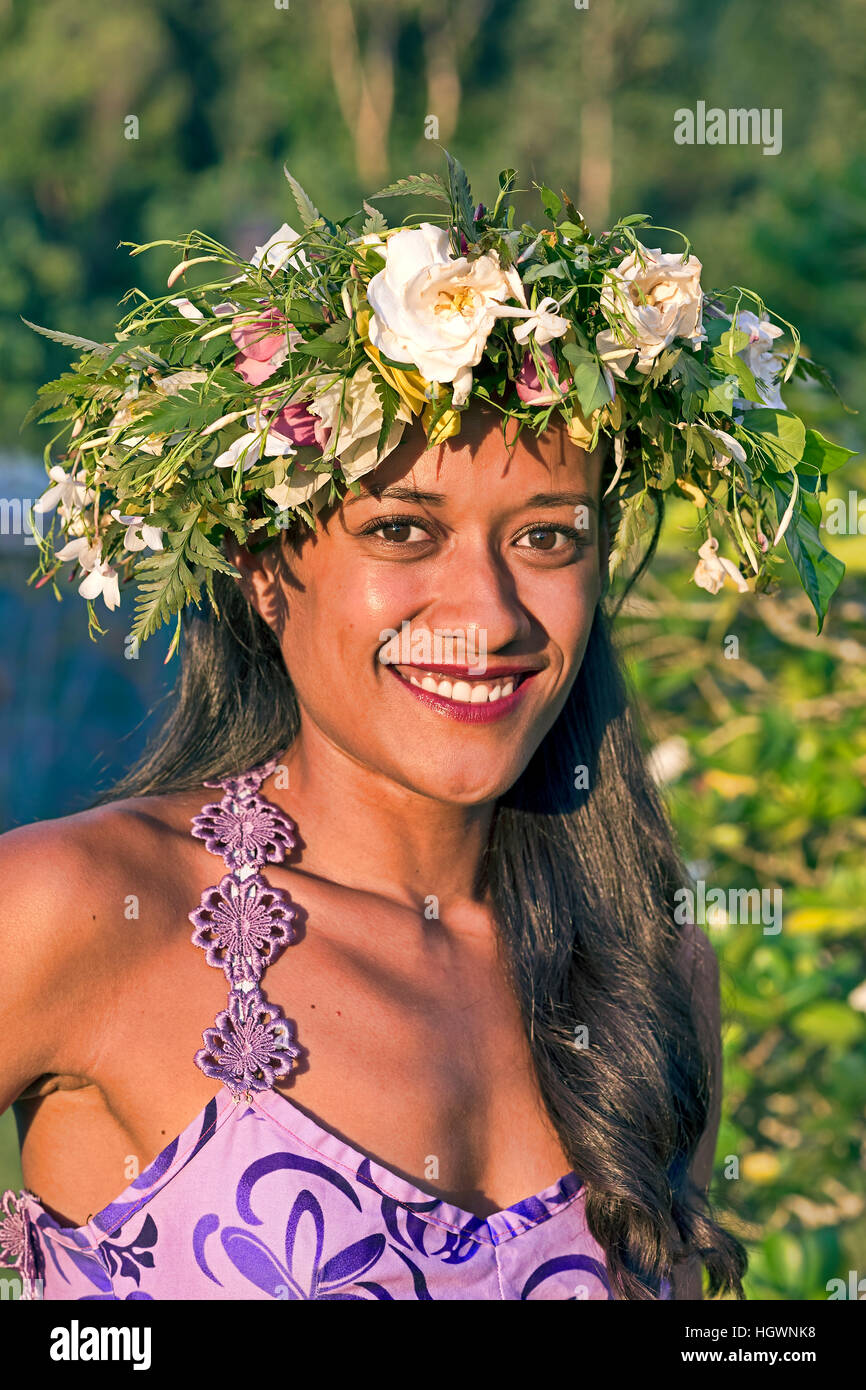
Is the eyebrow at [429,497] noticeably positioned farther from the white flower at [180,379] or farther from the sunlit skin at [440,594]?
the white flower at [180,379]

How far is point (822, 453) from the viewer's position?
83.9 inches

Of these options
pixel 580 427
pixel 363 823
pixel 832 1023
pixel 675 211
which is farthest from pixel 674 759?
pixel 675 211

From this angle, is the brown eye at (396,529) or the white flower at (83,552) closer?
the brown eye at (396,529)

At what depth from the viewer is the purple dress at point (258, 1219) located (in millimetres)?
1833

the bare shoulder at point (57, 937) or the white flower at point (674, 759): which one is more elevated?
the white flower at point (674, 759)

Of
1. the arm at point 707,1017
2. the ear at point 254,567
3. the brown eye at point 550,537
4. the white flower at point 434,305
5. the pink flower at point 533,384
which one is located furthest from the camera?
the arm at point 707,1017

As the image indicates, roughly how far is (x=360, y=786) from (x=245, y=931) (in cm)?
29

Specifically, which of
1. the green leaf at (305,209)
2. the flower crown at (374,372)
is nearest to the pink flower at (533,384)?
the flower crown at (374,372)

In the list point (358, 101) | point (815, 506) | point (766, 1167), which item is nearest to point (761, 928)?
point (766, 1167)

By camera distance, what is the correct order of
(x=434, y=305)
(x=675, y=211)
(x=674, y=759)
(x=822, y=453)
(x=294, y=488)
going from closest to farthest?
(x=434, y=305), (x=294, y=488), (x=822, y=453), (x=674, y=759), (x=675, y=211)

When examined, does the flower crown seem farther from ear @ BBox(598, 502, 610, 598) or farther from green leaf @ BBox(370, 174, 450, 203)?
ear @ BBox(598, 502, 610, 598)

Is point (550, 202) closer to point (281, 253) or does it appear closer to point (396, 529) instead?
point (281, 253)

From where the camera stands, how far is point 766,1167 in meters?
3.73

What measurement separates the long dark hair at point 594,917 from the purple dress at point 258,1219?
0.17 m
